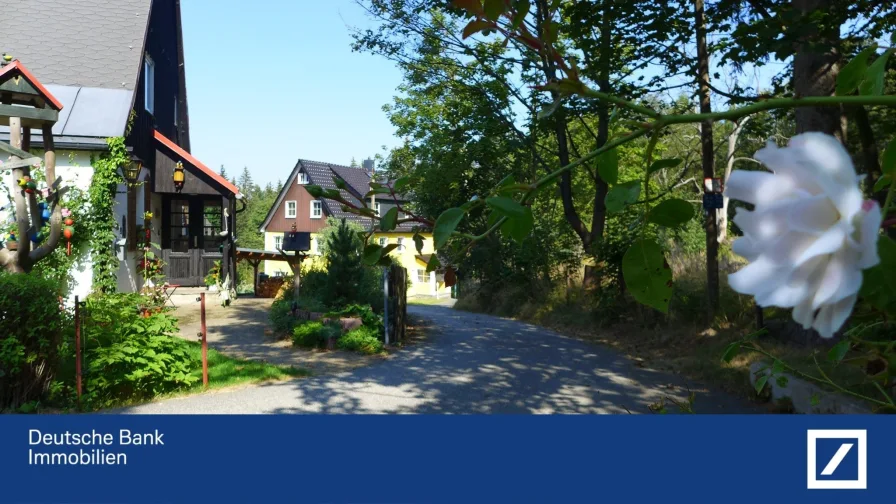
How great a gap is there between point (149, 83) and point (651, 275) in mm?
16186

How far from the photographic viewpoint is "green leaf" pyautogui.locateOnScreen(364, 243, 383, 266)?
3.51 feet

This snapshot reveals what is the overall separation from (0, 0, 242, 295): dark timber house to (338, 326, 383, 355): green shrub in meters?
4.02

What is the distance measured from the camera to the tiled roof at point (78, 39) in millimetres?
12516

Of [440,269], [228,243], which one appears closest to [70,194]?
[228,243]

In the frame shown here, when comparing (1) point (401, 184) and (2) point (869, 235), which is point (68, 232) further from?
(2) point (869, 235)

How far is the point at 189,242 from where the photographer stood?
17.8 meters

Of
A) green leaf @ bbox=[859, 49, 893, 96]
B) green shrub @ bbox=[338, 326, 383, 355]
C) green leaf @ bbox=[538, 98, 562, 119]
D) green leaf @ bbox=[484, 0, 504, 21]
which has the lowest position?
green shrub @ bbox=[338, 326, 383, 355]

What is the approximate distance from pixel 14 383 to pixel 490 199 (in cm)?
687

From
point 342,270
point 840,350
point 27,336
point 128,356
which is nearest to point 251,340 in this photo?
point 342,270

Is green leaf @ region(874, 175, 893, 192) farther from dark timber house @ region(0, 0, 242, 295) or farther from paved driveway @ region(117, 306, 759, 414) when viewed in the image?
dark timber house @ region(0, 0, 242, 295)

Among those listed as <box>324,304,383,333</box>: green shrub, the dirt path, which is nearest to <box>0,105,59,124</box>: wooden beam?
the dirt path

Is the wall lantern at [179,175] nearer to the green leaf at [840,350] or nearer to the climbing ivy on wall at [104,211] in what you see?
the climbing ivy on wall at [104,211]

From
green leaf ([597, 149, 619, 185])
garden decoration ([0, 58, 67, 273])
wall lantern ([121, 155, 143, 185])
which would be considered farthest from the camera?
wall lantern ([121, 155, 143, 185])

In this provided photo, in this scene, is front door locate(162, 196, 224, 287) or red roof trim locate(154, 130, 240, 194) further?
front door locate(162, 196, 224, 287)
